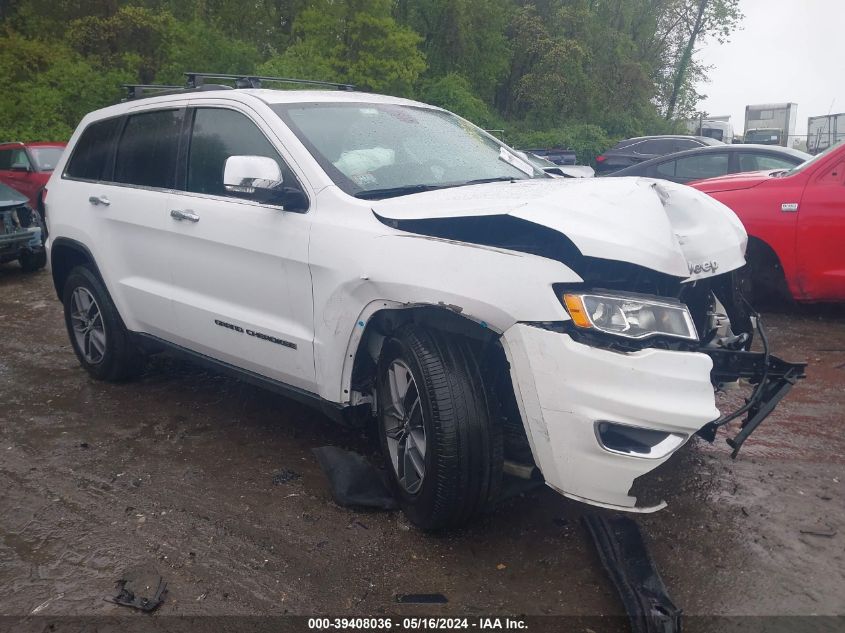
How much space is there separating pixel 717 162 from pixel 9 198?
9.53 meters

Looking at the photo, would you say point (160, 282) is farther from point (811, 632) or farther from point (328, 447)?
point (811, 632)

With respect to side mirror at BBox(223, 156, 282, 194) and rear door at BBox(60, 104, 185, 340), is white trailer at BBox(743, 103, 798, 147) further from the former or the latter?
side mirror at BBox(223, 156, 282, 194)

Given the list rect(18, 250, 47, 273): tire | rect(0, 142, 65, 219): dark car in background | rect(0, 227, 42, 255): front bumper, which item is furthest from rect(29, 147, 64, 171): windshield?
rect(0, 227, 42, 255): front bumper

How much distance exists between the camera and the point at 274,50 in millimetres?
24859

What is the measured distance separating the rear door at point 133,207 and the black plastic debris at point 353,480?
1323 millimetres

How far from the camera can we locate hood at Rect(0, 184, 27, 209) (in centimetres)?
975

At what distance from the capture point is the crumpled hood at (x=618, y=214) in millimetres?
2730

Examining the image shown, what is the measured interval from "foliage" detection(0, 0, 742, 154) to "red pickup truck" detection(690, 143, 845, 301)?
17153 mm

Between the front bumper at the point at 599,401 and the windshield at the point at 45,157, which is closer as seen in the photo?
the front bumper at the point at 599,401

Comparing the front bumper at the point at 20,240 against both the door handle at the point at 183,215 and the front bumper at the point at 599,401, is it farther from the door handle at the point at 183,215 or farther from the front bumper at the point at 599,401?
the front bumper at the point at 599,401

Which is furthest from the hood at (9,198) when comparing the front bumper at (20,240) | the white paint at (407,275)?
the white paint at (407,275)

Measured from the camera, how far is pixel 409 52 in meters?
23.2

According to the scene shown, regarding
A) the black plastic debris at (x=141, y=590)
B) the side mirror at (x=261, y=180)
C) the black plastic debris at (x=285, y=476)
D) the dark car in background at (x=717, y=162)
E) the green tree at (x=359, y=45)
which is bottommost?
the black plastic debris at (x=285, y=476)

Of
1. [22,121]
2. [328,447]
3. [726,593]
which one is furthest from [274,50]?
[726,593]
